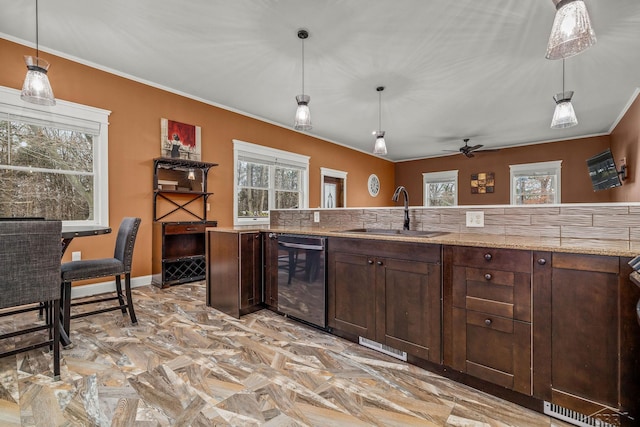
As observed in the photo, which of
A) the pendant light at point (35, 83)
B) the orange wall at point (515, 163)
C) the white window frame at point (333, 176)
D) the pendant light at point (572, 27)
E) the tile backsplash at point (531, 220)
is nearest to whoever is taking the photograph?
the pendant light at point (572, 27)

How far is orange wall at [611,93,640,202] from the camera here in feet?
14.1

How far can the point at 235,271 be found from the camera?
2.77 meters

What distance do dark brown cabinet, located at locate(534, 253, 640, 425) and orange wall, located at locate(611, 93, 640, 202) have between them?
443 centimetres

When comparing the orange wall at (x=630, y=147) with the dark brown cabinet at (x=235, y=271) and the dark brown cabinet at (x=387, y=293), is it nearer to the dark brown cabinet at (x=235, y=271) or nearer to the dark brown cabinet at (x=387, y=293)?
the dark brown cabinet at (x=387, y=293)

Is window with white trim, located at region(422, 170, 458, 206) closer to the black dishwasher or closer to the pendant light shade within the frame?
the pendant light shade

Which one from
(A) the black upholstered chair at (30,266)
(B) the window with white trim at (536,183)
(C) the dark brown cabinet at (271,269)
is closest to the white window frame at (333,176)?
(C) the dark brown cabinet at (271,269)

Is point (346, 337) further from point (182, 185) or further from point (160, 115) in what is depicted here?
point (160, 115)

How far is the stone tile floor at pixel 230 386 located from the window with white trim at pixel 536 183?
6.99 meters

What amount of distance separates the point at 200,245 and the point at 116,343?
7.58 ft

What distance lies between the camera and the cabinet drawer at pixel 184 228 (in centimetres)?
383

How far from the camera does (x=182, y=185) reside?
4.33 metres

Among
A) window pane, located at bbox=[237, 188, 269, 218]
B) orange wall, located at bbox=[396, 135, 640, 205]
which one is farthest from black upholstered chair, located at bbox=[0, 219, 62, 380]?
orange wall, located at bbox=[396, 135, 640, 205]

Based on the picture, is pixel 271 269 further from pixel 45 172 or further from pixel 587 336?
pixel 45 172

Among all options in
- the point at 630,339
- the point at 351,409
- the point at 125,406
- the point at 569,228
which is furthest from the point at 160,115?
the point at 630,339
